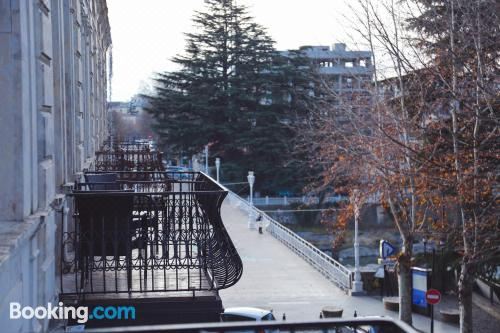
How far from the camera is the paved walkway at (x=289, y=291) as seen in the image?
59.2ft

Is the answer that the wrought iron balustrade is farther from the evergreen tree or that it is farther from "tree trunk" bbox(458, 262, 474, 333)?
the evergreen tree

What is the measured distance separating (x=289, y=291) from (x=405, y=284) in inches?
205

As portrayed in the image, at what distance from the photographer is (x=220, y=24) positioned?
5044 centimetres

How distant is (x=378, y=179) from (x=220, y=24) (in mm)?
37163

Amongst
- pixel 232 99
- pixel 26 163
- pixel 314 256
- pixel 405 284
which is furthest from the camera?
pixel 232 99

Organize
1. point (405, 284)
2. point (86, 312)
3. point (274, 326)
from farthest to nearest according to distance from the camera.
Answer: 1. point (405, 284)
2. point (86, 312)
3. point (274, 326)

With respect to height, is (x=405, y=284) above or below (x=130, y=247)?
below

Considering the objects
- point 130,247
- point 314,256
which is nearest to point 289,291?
point 314,256

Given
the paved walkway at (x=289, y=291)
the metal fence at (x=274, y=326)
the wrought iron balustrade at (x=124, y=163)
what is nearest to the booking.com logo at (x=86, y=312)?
the metal fence at (x=274, y=326)

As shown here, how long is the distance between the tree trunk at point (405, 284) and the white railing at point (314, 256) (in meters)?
5.19

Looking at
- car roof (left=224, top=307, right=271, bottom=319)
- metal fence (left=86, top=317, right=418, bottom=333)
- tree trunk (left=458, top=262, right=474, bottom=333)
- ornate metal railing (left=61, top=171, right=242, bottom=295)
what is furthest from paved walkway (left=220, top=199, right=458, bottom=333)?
metal fence (left=86, top=317, right=418, bottom=333)

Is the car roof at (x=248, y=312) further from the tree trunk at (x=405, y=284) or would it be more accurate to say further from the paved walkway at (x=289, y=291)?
the tree trunk at (x=405, y=284)

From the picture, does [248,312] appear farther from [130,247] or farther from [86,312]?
[86,312]

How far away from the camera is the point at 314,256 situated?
24.2 metres
